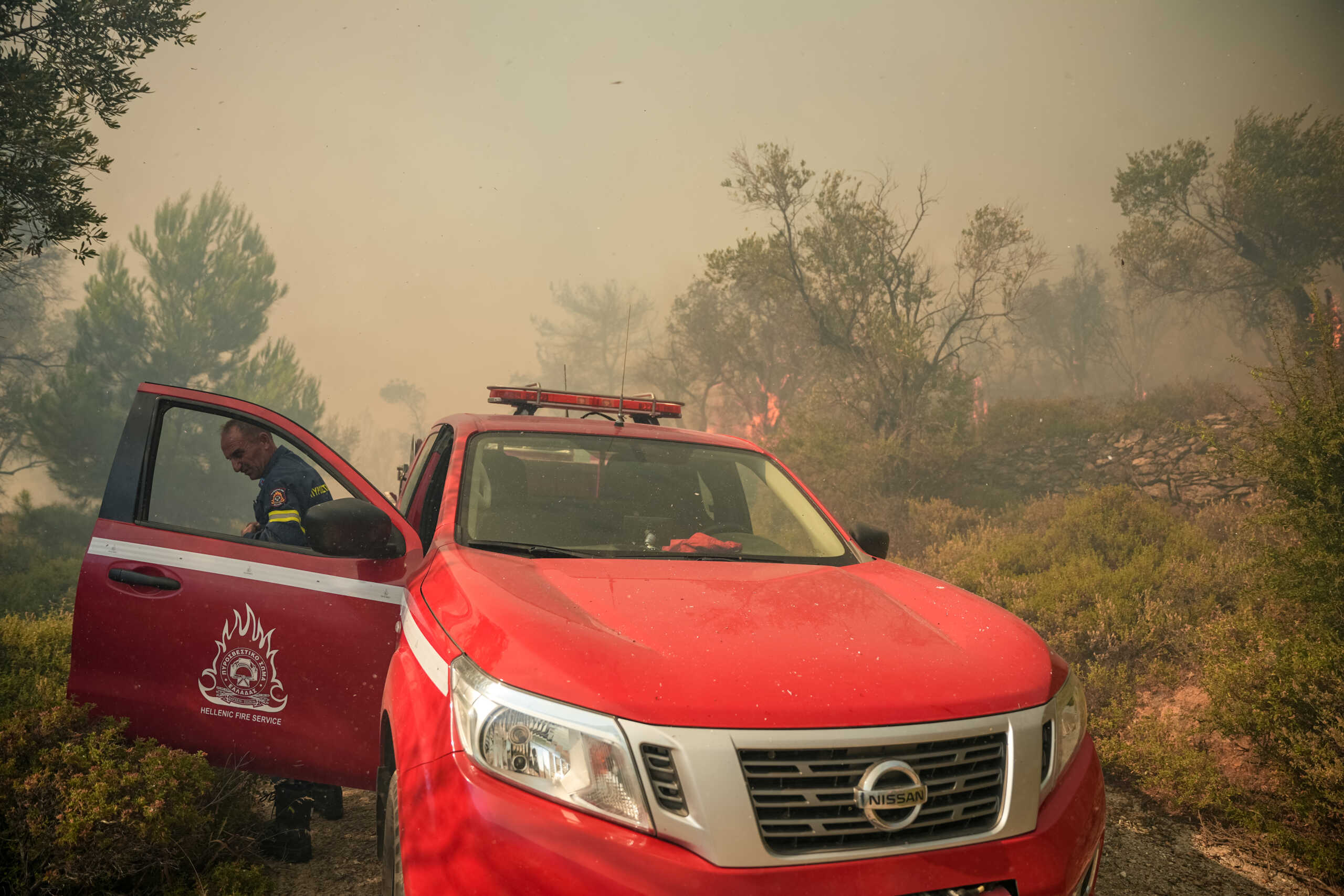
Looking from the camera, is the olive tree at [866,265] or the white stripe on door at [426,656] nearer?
the white stripe on door at [426,656]

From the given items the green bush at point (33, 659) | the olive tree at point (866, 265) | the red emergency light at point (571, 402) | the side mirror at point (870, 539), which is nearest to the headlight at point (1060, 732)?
the side mirror at point (870, 539)

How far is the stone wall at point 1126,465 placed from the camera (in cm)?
1457

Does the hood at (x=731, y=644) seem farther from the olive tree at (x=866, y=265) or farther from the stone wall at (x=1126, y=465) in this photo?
the olive tree at (x=866, y=265)

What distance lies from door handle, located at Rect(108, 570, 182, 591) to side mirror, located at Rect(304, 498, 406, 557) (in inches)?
24.9

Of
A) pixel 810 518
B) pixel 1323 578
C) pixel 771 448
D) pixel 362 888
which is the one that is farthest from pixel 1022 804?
pixel 771 448

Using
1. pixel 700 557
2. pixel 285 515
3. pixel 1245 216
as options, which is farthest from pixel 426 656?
pixel 1245 216

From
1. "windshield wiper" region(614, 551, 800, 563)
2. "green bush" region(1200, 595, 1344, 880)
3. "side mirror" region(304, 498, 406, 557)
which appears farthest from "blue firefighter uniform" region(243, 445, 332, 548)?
"green bush" region(1200, 595, 1344, 880)

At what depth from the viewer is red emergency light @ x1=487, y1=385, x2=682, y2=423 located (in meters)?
4.12

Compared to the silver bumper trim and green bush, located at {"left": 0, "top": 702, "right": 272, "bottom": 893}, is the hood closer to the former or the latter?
the silver bumper trim

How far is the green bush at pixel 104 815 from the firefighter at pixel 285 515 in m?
0.23

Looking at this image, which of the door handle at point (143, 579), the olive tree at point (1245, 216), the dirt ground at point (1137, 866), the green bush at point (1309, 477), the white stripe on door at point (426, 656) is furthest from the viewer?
the olive tree at point (1245, 216)

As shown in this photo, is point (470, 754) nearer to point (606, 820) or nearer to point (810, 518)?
point (606, 820)

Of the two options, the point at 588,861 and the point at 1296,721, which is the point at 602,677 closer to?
the point at 588,861

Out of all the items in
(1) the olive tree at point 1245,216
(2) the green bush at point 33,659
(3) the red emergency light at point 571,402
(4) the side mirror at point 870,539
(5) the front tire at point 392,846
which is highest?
(1) the olive tree at point 1245,216
